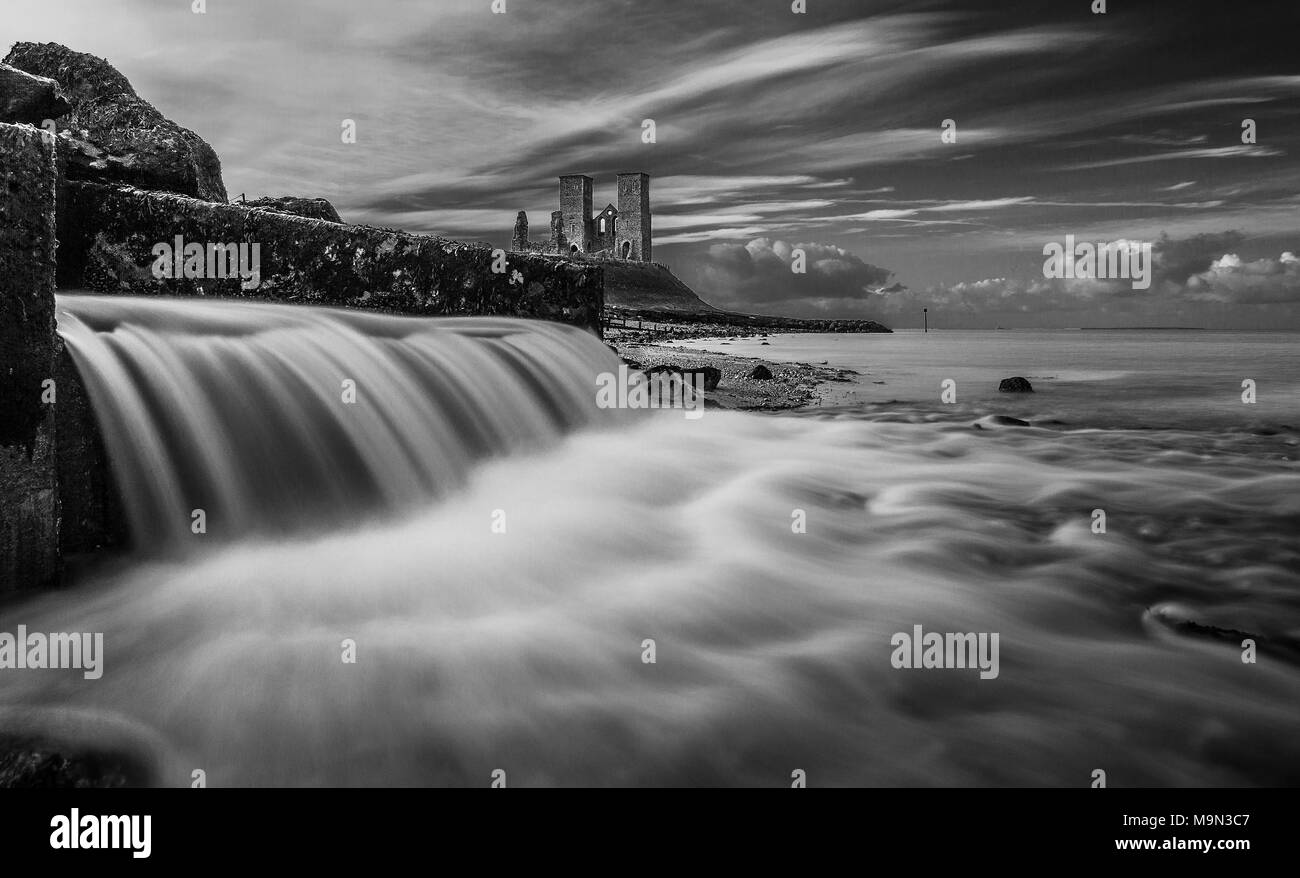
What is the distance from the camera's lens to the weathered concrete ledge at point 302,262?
5.18 m

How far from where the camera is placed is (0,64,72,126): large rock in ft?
15.1

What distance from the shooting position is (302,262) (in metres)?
5.87

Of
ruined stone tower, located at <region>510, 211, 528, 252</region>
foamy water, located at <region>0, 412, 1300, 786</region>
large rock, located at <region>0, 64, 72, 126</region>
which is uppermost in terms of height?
ruined stone tower, located at <region>510, 211, 528, 252</region>

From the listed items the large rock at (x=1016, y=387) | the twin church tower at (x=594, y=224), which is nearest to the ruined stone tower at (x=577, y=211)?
the twin church tower at (x=594, y=224)

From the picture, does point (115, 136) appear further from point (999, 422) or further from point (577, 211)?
point (577, 211)

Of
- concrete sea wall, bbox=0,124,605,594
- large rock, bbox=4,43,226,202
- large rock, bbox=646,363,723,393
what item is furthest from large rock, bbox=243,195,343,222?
large rock, bbox=646,363,723,393

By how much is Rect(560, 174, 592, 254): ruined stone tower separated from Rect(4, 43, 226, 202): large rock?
87.0 m

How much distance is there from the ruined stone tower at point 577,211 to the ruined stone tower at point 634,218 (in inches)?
158

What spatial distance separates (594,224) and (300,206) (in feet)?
299

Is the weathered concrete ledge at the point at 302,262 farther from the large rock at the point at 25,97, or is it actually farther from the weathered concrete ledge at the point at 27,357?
the weathered concrete ledge at the point at 27,357

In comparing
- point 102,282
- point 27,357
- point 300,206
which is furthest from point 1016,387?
point 27,357

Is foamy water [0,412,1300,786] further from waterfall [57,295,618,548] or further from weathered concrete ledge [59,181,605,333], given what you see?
weathered concrete ledge [59,181,605,333]
